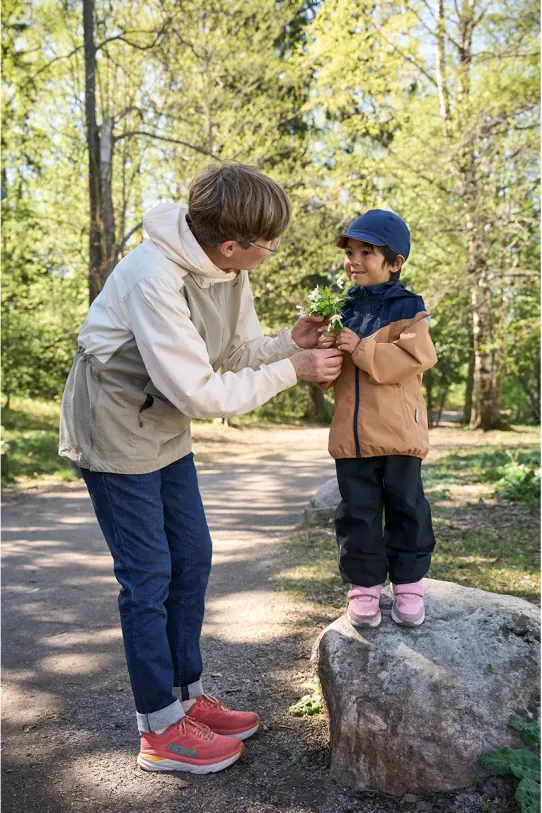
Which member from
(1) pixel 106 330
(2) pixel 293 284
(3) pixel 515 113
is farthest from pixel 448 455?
(1) pixel 106 330

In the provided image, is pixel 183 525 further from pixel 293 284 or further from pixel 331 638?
pixel 293 284

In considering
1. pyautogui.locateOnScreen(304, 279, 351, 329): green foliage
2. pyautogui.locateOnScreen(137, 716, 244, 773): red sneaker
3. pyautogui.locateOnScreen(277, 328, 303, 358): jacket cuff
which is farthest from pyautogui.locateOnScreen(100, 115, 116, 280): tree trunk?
pyautogui.locateOnScreen(137, 716, 244, 773): red sneaker

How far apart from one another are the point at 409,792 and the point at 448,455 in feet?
28.3

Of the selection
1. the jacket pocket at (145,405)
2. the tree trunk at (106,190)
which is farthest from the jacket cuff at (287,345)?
the tree trunk at (106,190)

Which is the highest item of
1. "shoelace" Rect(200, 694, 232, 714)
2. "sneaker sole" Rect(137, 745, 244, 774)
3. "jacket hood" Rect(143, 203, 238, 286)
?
"jacket hood" Rect(143, 203, 238, 286)

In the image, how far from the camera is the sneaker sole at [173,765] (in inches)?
105

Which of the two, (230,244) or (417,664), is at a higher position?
(230,244)

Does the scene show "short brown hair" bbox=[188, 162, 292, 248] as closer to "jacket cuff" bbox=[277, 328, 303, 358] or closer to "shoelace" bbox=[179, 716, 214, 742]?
"jacket cuff" bbox=[277, 328, 303, 358]

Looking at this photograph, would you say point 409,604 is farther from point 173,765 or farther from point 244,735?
point 173,765

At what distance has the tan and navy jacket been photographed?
274cm

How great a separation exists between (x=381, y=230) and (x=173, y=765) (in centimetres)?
213

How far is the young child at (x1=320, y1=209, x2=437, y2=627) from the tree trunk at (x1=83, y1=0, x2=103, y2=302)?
8.09m

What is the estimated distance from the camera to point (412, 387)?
9.50 ft

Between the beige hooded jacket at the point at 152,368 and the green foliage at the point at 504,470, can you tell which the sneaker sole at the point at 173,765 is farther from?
the green foliage at the point at 504,470
